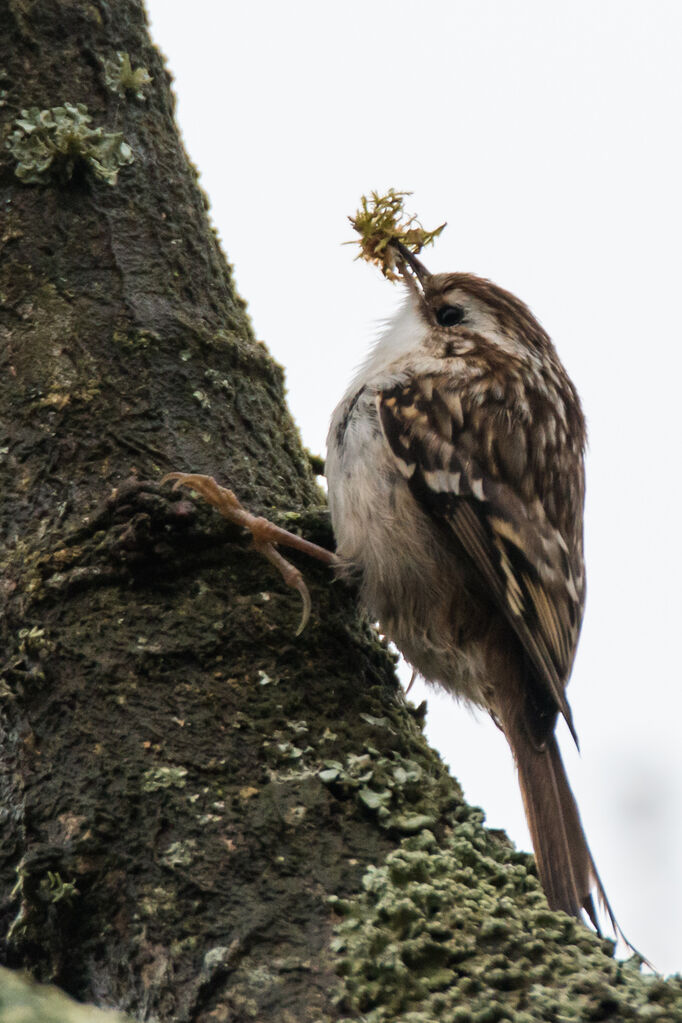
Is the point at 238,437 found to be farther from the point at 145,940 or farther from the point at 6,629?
the point at 145,940

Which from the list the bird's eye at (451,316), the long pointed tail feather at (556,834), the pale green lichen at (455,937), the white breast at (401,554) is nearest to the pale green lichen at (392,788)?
the pale green lichen at (455,937)

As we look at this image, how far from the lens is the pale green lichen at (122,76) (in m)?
2.14

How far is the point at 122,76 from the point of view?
215 centimetres

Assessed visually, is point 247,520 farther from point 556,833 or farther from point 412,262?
point 412,262

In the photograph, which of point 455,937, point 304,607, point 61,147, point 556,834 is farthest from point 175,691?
point 61,147

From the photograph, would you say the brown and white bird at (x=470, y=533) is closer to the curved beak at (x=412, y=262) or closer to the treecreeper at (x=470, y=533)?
the treecreeper at (x=470, y=533)

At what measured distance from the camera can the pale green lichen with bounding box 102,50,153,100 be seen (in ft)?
7.04

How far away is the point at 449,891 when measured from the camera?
1.34m

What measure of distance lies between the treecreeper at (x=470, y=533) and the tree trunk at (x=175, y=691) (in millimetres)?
148

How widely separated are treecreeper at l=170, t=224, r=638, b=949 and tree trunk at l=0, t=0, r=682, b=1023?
15 cm

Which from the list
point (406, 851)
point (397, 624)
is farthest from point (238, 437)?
point (406, 851)

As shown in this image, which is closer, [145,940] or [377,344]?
[145,940]

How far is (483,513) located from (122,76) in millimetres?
1046

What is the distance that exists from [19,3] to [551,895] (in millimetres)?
1764
